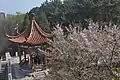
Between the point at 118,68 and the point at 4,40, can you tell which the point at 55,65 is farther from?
the point at 4,40

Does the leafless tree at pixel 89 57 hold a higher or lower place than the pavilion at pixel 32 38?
higher

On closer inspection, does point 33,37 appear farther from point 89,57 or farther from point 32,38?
point 89,57

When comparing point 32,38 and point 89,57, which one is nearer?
point 89,57

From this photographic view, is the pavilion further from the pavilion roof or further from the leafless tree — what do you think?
the leafless tree

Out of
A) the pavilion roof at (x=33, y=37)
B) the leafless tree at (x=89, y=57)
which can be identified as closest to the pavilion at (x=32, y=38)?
the pavilion roof at (x=33, y=37)

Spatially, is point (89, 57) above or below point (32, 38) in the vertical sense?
above

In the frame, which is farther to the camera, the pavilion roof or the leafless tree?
the pavilion roof

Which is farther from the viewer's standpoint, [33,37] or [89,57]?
[33,37]

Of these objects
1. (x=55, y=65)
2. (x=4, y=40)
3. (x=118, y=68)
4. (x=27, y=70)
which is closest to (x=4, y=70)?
(x=27, y=70)

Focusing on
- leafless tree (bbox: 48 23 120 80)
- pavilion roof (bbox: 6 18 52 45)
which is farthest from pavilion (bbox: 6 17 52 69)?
leafless tree (bbox: 48 23 120 80)

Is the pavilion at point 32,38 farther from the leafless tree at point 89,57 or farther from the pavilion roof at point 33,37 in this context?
the leafless tree at point 89,57

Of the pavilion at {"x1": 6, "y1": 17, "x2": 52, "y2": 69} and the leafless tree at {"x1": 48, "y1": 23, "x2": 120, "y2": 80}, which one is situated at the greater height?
the leafless tree at {"x1": 48, "y1": 23, "x2": 120, "y2": 80}

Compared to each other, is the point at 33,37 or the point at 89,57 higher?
the point at 89,57

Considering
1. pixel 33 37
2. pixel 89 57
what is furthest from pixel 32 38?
pixel 89 57
